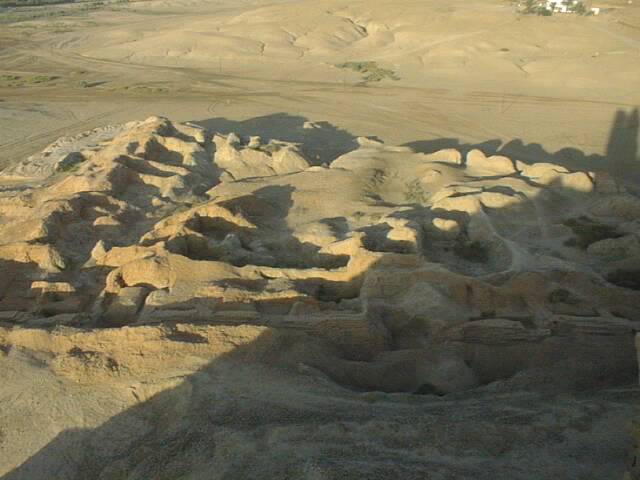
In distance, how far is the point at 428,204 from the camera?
13000mm

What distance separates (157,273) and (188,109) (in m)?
17.4

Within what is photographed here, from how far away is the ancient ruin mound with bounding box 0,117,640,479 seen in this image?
7.64 meters

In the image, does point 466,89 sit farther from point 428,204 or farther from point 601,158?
point 428,204

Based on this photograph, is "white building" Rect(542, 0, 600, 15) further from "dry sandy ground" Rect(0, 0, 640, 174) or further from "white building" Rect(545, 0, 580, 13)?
Answer: "dry sandy ground" Rect(0, 0, 640, 174)

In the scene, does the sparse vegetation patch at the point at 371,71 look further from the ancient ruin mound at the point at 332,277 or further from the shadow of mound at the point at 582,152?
the ancient ruin mound at the point at 332,277

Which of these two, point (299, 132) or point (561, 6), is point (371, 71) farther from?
point (561, 6)

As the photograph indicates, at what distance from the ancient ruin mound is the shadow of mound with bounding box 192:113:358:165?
4111 mm

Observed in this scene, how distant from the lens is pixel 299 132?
847 inches

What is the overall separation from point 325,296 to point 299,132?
42.2ft

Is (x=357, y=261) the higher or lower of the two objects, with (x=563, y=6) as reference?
lower

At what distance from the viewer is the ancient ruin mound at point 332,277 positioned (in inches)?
301

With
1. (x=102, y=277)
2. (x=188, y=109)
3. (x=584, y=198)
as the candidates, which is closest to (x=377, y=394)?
(x=102, y=277)

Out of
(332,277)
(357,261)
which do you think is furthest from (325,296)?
(357,261)

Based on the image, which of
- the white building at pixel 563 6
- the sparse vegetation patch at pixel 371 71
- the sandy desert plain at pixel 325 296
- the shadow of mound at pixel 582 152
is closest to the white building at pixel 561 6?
the white building at pixel 563 6
